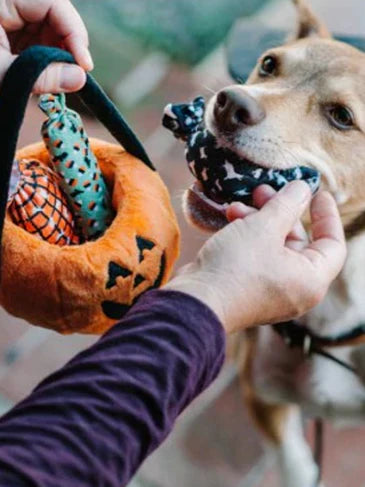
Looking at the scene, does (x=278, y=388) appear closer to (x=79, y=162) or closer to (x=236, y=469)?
(x=236, y=469)

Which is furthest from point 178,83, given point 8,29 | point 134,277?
point 134,277

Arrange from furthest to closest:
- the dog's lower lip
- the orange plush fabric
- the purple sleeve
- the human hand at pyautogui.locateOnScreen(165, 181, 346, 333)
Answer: the dog's lower lip
the orange plush fabric
the human hand at pyautogui.locateOnScreen(165, 181, 346, 333)
the purple sleeve

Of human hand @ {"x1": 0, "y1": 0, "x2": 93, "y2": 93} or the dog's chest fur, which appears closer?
human hand @ {"x1": 0, "y1": 0, "x2": 93, "y2": 93}

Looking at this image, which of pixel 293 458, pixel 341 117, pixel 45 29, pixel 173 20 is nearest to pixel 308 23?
pixel 341 117

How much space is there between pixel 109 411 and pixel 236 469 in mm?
1000

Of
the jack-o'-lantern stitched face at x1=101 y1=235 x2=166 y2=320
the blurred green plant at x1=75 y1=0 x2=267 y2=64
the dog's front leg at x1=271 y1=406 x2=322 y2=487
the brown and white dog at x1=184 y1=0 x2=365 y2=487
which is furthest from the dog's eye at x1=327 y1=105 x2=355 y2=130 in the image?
the blurred green plant at x1=75 y1=0 x2=267 y2=64

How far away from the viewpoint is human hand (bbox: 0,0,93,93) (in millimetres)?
829

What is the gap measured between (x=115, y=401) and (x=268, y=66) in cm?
65

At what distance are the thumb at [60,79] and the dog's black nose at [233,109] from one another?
0.60 ft

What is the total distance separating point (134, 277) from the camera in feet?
2.64

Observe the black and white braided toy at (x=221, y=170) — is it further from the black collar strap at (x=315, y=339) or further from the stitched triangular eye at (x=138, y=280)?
the black collar strap at (x=315, y=339)

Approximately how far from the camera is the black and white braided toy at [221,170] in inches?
33.2

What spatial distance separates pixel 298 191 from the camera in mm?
755

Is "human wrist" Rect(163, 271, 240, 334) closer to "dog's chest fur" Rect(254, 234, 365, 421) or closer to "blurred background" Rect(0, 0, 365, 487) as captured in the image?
"dog's chest fur" Rect(254, 234, 365, 421)
